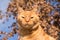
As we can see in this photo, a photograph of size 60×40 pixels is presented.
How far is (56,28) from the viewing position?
2469 millimetres

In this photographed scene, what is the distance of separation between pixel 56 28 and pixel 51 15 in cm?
20

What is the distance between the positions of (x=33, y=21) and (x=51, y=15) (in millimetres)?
902

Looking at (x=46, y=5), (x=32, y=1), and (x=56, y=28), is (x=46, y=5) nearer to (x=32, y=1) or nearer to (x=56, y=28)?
(x=32, y=1)

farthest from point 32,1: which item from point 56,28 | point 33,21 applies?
point 33,21

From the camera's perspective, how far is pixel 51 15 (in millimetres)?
2576

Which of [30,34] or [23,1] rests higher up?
[23,1]

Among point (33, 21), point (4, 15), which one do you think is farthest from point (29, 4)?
point (33, 21)

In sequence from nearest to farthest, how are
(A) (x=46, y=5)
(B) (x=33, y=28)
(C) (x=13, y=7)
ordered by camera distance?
(B) (x=33, y=28) < (A) (x=46, y=5) < (C) (x=13, y=7)

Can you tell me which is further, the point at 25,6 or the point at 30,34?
the point at 25,6

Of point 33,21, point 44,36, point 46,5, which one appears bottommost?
point 44,36

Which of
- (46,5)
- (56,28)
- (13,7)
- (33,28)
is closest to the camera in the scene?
(33,28)

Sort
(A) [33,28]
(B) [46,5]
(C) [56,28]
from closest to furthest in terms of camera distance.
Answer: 1. (A) [33,28]
2. (C) [56,28]
3. (B) [46,5]

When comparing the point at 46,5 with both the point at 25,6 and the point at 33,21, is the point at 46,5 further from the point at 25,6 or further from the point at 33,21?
the point at 33,21

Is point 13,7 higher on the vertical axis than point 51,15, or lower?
higher
